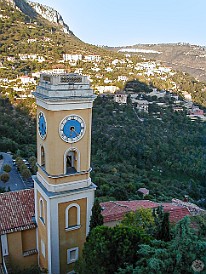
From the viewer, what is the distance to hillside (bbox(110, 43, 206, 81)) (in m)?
108

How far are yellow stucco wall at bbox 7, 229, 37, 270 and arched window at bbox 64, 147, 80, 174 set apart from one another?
12.3 feet

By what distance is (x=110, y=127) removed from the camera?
48.8 metres

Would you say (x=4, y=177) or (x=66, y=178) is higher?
(x=66, y=178)

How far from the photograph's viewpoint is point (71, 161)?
501 inches

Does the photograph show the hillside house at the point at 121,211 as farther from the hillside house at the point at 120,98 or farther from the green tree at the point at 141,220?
the hillside house at the point at 120,98

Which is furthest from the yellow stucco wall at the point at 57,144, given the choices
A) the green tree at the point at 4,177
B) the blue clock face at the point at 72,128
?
the green tree at the point at 4,177

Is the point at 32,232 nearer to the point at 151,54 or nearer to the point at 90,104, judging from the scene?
the point at 90,104

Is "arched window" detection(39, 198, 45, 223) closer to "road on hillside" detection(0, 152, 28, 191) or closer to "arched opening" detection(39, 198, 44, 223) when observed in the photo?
"arched opening" detection(39, 198, 44, 223)

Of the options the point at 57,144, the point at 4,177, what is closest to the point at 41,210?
the point at 57,144

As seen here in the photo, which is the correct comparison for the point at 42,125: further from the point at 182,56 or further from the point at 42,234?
the point at 182,56

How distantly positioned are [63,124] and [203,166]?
39671 millimetres

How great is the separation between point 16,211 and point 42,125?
4456mm

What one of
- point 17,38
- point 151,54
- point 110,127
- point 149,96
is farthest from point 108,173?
point 151,54

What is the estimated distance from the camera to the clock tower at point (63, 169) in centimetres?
1114
